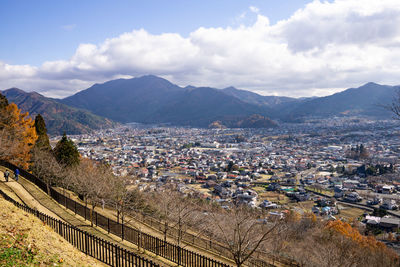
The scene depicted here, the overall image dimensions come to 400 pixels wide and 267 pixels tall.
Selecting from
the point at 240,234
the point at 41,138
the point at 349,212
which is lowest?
the point at 349,212

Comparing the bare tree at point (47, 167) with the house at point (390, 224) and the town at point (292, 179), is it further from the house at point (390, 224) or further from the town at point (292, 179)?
the house at point (390, 224)

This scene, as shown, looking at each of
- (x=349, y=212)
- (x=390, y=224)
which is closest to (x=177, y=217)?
(x=390, y=224)

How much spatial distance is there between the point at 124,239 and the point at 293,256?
11.1m

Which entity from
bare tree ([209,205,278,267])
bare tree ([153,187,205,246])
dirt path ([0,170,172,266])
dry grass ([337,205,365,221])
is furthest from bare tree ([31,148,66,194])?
dry grass ([337,205,365,221])

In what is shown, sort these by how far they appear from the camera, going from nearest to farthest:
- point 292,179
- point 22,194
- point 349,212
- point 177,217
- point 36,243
Result: 1. point 36,243
2. point 22,194
3. point 177,217
4. point 349,212
5. point 292,179

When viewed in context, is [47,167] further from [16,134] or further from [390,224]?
[390,224]

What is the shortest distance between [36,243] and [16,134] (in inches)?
704

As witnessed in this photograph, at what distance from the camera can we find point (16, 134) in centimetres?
2142

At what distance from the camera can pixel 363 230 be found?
2859 cm

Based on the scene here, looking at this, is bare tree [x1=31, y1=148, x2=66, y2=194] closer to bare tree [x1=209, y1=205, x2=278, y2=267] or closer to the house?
bare tree [x1=209, y1=205, x2=278, y2=267]

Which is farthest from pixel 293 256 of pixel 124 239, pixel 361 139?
pixel 361 139

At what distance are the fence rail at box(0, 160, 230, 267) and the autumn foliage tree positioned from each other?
14.0ft

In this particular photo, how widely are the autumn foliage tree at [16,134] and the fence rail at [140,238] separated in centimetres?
427

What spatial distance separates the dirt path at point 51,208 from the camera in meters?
10.6
